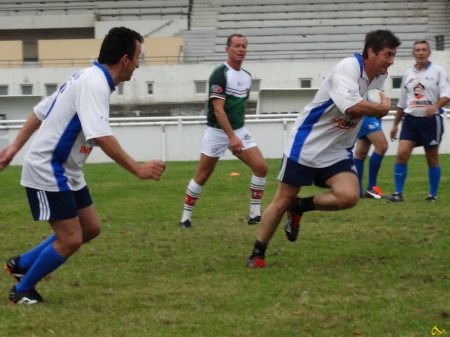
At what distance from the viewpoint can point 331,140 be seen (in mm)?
6109

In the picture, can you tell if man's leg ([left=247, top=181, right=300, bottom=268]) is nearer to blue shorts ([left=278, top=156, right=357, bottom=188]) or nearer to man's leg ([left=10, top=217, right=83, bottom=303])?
blue shorts ([left=278, top=156, right=357, bottom=188])

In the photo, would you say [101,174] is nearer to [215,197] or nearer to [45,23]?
[215,197]

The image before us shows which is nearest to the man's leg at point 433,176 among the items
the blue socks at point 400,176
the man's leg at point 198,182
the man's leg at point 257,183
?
the blue socks at point 400,176

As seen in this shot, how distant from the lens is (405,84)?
402 inches

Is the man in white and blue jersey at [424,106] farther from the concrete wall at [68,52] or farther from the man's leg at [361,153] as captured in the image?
the concrete wall at [68,52]

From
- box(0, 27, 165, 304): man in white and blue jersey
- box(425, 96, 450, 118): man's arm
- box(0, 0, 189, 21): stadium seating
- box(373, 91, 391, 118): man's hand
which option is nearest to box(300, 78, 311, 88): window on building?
box(0, 0, 189, 21): stadium seating

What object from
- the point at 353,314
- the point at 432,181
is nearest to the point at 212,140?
the point at 432,181

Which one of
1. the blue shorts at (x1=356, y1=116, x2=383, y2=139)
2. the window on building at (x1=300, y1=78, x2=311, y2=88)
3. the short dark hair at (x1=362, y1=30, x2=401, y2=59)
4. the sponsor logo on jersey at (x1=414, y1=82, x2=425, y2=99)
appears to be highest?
the short dark hair at (x1=362, y1=30, x2=401, y2=59)

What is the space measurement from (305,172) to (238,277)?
0.94m

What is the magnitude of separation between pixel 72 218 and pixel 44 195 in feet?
0.78

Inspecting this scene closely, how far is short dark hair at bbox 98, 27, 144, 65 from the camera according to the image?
5.06m

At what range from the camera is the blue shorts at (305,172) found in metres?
6.16

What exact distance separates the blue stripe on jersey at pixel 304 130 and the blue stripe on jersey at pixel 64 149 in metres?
1.83

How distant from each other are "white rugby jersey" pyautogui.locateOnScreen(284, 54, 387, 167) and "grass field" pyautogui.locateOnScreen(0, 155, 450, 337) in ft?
2.83
